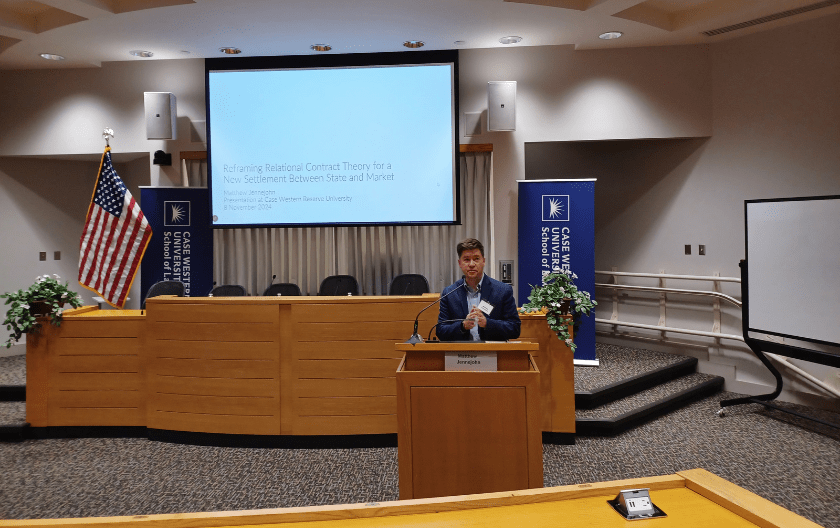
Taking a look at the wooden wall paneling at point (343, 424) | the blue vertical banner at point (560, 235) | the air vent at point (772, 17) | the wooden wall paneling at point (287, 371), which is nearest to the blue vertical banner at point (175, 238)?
the wooden wall paneling at point (287, 371)

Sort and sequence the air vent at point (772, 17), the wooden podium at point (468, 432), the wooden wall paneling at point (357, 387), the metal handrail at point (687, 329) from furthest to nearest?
the metal handrail at point (687, 329) < the air vent at point (772, 17) < the wooden wall paneling at point (357, 387) < the wooden podium at point (468, 432)

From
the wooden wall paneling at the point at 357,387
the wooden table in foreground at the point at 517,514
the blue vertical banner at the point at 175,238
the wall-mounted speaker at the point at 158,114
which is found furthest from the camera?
the blue vertical banner at the point at 175,238

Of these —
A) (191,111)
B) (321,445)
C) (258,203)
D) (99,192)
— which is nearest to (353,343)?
(321,445)

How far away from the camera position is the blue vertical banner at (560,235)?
220 inches

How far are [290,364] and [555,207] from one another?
3172 mm

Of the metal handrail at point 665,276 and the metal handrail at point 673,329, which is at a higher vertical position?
the metal handrail at point 665,276

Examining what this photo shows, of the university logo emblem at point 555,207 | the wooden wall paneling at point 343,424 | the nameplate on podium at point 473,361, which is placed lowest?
the wooden wall paneling at point 343,424

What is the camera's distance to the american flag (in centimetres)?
511

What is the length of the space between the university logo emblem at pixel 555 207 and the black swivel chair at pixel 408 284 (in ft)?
4.71

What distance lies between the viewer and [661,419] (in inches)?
182

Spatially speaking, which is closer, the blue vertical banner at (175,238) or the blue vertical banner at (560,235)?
the blue vertical banner at (560,235)

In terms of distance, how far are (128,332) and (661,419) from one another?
14.4 ft

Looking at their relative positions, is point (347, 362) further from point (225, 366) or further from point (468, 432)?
point (468, 432)

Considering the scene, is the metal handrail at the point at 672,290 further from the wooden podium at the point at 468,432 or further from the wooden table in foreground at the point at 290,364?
the wooden podium at the point at 468,432
